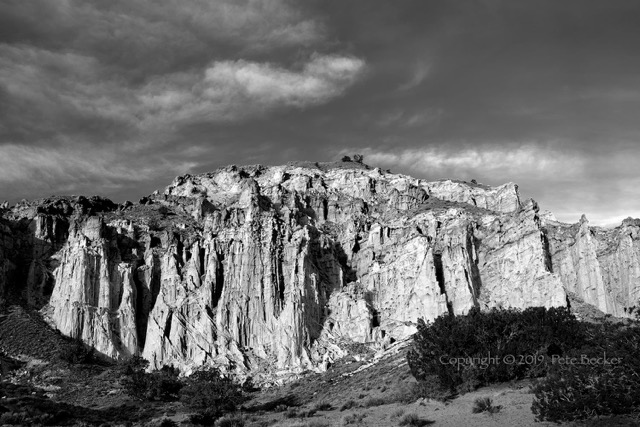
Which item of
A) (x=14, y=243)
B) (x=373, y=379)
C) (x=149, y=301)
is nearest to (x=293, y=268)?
(x=149, y=301)

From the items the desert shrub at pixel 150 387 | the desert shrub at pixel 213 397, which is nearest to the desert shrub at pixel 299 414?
the desert shrub at pixel 213 397

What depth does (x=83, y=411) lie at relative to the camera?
44906 mm

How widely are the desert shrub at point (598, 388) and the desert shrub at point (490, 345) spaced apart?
9759 millimetres

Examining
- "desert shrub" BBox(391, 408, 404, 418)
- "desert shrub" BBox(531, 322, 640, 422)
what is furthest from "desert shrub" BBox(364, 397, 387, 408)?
"desert shrub" BBox(531, 322, 640, 422)

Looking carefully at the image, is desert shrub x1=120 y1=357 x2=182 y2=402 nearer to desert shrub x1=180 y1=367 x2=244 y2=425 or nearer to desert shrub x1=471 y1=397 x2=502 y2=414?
desert shrub x1=180 y1=367 x2=244 y2=425

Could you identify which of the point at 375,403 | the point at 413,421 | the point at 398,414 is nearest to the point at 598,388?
the point at 413,421

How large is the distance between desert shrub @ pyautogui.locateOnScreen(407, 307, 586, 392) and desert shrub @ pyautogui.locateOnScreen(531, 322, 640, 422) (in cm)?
976

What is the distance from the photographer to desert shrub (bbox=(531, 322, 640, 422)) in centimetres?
2795

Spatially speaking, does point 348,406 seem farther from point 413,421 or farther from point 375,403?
point 413,421

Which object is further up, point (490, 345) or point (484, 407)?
point (490, 345)

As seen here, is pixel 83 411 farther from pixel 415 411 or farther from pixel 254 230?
pixel 254 230

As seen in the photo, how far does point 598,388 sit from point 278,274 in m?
64.8

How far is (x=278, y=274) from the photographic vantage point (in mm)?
90375

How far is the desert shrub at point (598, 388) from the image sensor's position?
91.7 ft
